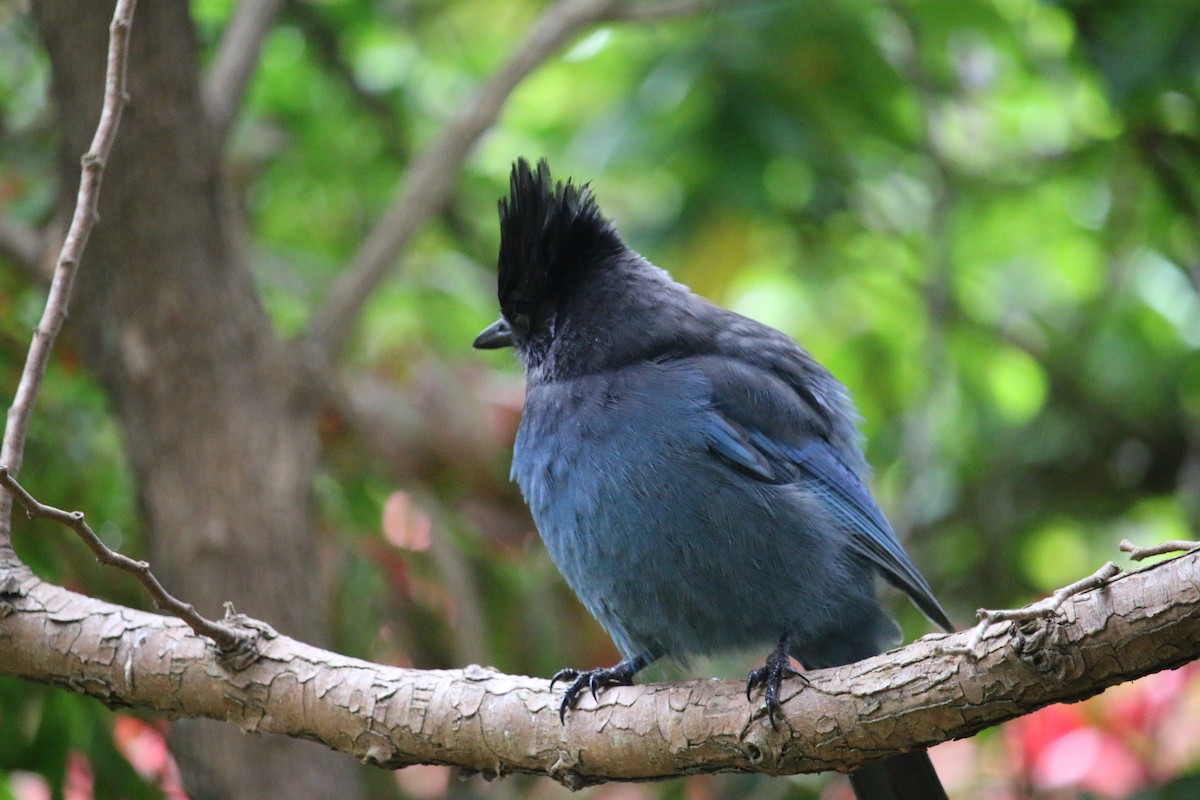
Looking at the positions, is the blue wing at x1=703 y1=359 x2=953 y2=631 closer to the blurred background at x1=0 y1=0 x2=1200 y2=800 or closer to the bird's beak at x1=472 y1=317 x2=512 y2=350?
the bird's beak at x1=472 y1=317 x2=512 y2=350

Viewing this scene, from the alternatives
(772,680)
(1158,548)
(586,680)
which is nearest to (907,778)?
(772,680)

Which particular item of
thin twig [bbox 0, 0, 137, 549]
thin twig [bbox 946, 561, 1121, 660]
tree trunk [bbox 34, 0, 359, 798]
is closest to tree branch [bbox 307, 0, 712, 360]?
tree trunk [bbox 34, 0, 359, 798]

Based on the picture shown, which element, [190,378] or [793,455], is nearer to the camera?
[793,455]

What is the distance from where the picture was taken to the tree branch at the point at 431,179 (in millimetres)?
3922

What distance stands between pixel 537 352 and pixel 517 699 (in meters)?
1.28

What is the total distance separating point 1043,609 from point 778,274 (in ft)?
12.4

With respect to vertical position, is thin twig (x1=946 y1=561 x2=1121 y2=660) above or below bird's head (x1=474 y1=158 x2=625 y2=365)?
below

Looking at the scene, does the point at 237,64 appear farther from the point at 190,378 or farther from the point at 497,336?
the point at 497,336

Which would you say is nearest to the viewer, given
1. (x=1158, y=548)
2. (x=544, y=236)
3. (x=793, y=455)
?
(x=1158, y=548)

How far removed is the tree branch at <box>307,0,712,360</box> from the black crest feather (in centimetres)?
36

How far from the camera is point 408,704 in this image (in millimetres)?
2693

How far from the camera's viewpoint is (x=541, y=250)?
12.2ft

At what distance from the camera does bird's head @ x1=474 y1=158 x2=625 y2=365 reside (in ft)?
12.0

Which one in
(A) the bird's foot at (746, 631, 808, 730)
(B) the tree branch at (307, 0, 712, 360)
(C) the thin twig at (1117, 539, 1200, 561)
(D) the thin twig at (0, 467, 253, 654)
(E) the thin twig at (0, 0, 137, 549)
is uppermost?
(B) the tree branch at (307, 0, 712, 360)
